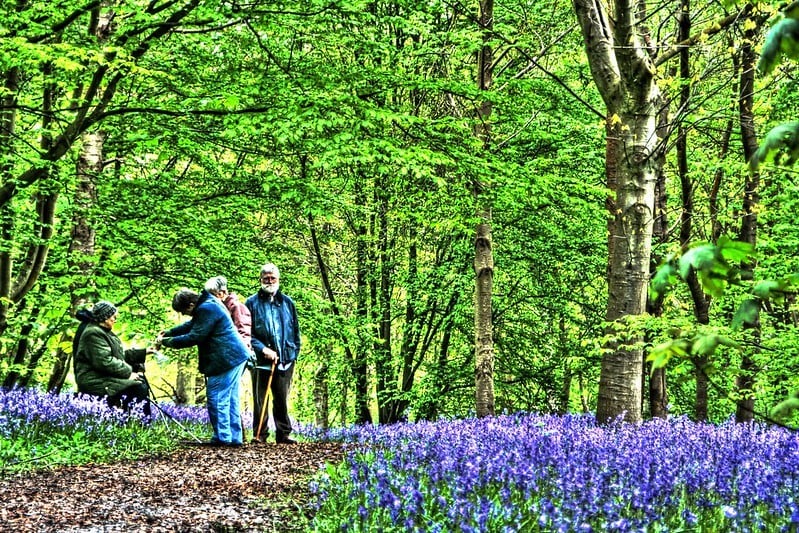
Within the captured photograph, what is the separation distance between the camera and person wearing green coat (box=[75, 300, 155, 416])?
31.7 feet

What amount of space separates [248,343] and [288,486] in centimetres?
388

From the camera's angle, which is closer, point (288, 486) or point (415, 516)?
point (415, 516)

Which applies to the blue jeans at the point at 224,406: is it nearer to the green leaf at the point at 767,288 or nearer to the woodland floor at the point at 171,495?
the woodland floor at the point at 171,495

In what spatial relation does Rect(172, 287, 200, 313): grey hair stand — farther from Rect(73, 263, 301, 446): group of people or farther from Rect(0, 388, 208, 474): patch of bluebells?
Rect(0, 388, 208, 474): patch of bluebells

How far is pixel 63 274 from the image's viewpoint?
38.8ft

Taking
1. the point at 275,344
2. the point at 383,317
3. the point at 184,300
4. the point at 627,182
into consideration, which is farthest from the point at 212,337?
the point at 383,317

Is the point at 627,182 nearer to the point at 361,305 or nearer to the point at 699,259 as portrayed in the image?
the point at 699,259

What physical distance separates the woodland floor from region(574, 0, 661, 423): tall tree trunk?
330 centimetres

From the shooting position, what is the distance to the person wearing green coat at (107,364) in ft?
31.7

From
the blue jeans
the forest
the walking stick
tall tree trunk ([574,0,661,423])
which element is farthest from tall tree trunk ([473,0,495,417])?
the blue jeans

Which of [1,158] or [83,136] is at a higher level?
[83,136]

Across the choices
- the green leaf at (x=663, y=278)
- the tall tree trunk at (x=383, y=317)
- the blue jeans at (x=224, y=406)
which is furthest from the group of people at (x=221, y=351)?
the tall tree trunk at (x=383, y=317)

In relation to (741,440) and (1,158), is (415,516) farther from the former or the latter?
(1,158)

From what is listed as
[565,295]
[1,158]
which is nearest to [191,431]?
[1,158]
